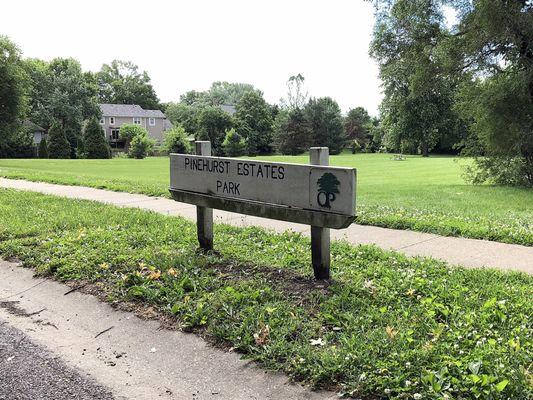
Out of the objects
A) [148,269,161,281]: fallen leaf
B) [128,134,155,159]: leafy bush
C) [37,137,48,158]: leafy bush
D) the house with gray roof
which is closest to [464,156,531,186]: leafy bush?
[148,269,161,281]: fallen leaf

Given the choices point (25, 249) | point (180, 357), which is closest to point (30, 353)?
point (180, 357)

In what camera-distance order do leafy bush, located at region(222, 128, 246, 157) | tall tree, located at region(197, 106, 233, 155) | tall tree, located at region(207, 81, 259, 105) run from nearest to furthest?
leafy bush, located at region(222, 128, 246, 157), tall tree, located at region(197, 106, 233, 155), tall tree, located at region(207, 81, 259, 105)

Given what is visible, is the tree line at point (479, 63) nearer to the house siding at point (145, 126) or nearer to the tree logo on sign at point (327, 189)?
the tree logo on sign at point (327, 189)

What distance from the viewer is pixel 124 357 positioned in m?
3.73

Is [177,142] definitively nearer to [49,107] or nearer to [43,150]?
[43,150]

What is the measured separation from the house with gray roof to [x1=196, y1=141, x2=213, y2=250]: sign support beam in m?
79.9

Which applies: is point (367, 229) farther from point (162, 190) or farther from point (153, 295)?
point (162, 190)

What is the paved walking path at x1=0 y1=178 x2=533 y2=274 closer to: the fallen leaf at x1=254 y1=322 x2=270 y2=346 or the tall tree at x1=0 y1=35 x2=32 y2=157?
the fallen leaf at x1=254 y1=322 x2=270 y2=346

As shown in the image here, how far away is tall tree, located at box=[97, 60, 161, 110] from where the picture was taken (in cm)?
10231

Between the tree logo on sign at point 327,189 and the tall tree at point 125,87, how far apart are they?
10325 centimetres

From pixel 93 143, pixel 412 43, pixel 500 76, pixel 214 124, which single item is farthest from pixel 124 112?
pixel 500 76

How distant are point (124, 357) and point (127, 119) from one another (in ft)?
291

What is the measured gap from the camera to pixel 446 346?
3379 millimetres

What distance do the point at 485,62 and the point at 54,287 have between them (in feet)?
55.4
